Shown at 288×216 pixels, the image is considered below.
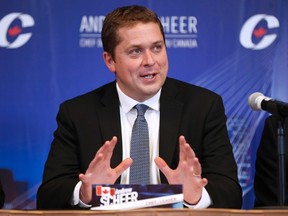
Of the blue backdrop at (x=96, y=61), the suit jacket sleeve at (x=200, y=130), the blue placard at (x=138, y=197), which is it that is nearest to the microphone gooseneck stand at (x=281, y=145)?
the suit jacket sleeve at (x=200, y=130)

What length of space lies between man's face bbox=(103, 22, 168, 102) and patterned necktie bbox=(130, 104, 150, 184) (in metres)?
0.14

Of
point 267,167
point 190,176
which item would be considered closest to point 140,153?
point 190,176

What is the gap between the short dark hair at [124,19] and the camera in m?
2.64

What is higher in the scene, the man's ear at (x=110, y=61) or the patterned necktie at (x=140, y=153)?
the man's ear at (x=110, y=61)

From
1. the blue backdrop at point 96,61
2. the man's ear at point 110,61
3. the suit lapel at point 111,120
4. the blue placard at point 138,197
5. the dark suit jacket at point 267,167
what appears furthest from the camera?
the blue backdrop at point 96,61

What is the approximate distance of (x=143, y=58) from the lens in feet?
8.58

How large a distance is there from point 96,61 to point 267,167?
1014 millimetres

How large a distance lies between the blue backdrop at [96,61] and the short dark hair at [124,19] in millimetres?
558

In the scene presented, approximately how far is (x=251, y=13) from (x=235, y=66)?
0.28 m

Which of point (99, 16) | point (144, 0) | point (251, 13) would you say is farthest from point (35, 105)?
point (251, 13)

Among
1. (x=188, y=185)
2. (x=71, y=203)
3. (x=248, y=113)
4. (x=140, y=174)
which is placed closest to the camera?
(x=188, y=185)

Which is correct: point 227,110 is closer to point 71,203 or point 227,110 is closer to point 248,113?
point 248,113

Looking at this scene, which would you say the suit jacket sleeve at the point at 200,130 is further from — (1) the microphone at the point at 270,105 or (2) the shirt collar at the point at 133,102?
(1) the microphone at the point at 270,105

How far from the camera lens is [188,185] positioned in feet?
7.13
